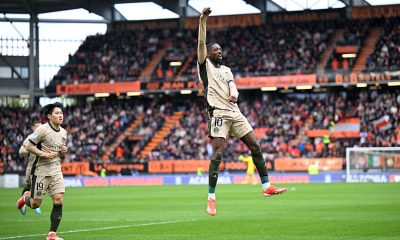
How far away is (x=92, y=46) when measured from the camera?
6494cm

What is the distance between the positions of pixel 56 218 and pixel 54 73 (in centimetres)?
5519

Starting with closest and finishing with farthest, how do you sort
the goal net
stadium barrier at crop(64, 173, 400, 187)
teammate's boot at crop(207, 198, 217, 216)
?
teammate's boot at crop(207, 198, 217, 216)
the goal net
stadium barrier at crop(64, 173, 400, 187)

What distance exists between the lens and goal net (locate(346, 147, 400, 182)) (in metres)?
41.8

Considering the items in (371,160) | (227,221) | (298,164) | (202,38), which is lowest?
(227,221)

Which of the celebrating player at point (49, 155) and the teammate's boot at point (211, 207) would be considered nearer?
the teammate's boot at point (211, 207)

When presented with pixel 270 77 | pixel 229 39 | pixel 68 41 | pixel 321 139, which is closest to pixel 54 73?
pixel 68 41

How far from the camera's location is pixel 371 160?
140 feet

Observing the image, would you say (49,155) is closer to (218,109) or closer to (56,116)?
(56,116)

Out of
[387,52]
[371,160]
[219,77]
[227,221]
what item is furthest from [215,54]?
[387,52]

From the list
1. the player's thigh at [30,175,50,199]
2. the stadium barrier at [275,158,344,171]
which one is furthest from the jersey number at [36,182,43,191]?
the stadium barrier at [275,158,344,171]

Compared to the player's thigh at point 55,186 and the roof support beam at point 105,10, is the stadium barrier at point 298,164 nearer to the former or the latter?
the roof support beam at point 105,10

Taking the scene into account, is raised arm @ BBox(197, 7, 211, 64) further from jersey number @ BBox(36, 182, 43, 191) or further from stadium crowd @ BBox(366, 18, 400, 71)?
stadium crowd @ BBox(366, 18, 400, 71)

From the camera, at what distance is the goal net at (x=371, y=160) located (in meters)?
41.8

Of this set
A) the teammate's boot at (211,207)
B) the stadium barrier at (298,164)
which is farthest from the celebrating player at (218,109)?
the stadium barrier at (298,164)
